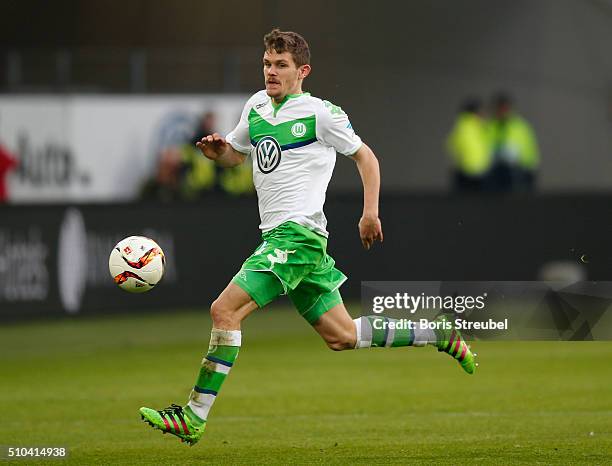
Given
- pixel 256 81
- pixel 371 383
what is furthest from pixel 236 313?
pixel 256 81

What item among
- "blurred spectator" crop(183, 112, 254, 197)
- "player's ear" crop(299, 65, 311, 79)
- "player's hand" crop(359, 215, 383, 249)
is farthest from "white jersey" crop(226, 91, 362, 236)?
"blurred spectator" crop(183, 112, 254, 197)

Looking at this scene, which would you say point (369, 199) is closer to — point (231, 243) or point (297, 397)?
point (297, 397)

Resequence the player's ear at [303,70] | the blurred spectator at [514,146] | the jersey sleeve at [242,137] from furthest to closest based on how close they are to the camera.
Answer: the blurred spectator at [514,146]
the jersey sleeve at [242,137]
the player's ear at [303,70]

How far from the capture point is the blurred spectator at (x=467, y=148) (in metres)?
20.5

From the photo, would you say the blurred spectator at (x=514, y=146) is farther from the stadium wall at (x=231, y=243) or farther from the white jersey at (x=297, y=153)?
the white jersey at (x=297, y=153)

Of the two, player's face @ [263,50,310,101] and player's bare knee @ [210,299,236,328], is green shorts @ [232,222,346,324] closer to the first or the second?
player's bare knee @ [210,299,236,328]

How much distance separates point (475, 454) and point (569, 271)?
959 cm

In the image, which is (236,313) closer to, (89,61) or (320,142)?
(320,142)

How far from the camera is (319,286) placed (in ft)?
28.1

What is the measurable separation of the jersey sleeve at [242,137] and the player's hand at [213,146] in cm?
6

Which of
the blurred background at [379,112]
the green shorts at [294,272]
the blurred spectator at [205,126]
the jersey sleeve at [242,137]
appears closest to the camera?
the green shorts at [294,272]

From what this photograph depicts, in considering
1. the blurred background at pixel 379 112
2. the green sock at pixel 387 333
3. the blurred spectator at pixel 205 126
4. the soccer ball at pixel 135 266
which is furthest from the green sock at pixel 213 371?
the blurred spectator at pixel 205 126

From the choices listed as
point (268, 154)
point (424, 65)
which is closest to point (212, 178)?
point (424, 65)

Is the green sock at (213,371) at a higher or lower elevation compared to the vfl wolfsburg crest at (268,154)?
lower
